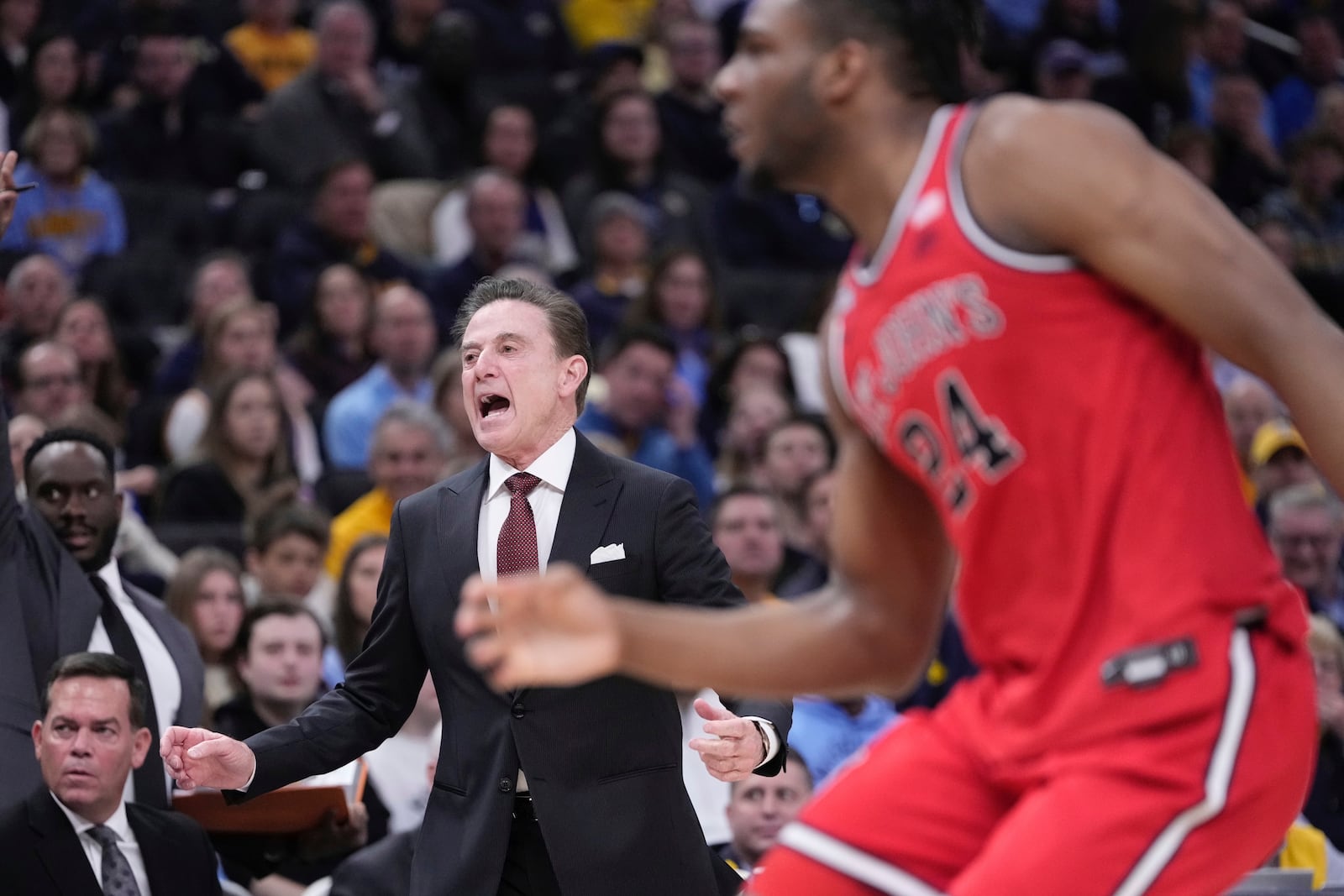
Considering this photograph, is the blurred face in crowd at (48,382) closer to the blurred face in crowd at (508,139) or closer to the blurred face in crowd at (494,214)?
the blurred face in crowd at (494,214)

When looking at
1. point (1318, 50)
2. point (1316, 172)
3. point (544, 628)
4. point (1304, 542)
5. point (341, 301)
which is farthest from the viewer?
point (1318, 50)

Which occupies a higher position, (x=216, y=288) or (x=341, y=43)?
(x=341, y=43)

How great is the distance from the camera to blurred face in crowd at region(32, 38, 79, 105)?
9430 millimetres

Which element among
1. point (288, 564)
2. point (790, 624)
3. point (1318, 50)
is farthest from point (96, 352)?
point (1318, 50)

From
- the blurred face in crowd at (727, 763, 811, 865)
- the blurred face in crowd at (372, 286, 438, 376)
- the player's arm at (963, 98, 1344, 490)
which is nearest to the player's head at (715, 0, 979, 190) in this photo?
the player's arm at (963, 98, 1344, 490)

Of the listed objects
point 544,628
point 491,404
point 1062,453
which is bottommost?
point 491,404

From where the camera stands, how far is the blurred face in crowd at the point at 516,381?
3986 millimetres

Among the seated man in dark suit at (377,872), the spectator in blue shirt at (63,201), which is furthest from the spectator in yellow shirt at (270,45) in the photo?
the seated man in dark suit at (377,872)

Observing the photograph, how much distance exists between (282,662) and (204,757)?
2.37m

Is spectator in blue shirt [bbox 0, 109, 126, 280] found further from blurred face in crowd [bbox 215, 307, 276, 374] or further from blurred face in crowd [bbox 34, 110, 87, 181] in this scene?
blurred face in crowd [bbox 215, 307, 276, 374]

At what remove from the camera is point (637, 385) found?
8.34 m

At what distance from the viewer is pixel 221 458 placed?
7668 millimetres

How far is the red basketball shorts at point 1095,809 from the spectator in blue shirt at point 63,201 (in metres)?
7.39

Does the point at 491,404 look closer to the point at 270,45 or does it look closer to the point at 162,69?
the point at 162,69
